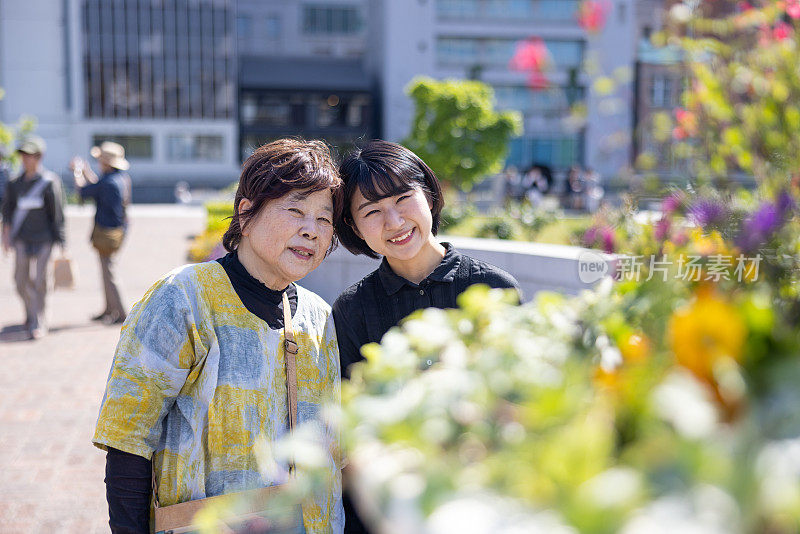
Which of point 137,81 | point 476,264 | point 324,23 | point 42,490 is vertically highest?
point 324,23

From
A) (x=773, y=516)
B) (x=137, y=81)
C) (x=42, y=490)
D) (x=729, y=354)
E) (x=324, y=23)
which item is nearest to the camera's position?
(x=773, y=516)

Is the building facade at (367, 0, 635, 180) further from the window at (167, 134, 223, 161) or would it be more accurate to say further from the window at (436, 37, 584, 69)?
the window at (167, 134, 223, 161)

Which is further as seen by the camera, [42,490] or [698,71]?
[42,490]

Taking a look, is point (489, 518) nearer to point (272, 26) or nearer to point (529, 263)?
point (529, 263)

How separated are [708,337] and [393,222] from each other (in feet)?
5.82

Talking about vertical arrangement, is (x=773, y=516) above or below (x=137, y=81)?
below

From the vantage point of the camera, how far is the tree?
32.2 metres

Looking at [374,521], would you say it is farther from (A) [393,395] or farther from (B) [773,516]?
(B) [773,516]

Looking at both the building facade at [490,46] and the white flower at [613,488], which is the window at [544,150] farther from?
the white flower at [613,488]

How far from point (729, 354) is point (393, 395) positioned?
398 mm

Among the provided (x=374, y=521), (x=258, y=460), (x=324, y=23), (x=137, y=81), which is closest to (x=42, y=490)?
(x=258, y=460)

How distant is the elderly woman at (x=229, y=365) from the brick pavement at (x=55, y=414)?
2.47 m

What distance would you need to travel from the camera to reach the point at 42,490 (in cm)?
465

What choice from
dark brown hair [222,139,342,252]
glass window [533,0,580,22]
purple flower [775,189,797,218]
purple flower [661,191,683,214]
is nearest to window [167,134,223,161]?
glass window [533,0,580,22]
